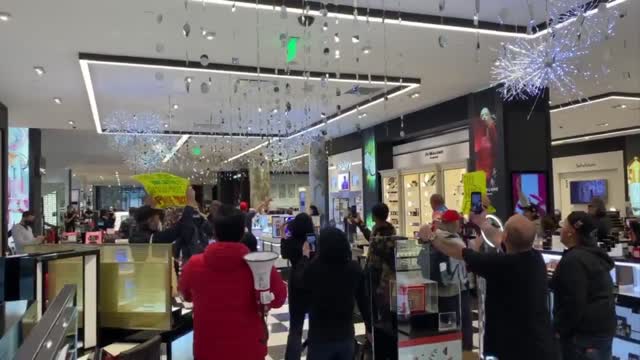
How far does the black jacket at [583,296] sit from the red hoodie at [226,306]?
5.23 feet

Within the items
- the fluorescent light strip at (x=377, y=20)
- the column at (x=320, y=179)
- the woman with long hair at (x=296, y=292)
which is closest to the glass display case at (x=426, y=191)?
the column at (x=320, y=179)

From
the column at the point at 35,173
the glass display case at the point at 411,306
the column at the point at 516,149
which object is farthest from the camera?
the column at the point at 35,173

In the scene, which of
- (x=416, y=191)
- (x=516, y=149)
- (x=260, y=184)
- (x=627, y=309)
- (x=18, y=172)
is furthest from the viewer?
(x=18, y=172)

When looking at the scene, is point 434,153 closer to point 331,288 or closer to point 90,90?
point 90,90

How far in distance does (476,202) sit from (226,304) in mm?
1794

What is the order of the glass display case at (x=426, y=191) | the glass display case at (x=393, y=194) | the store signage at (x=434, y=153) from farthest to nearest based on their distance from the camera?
the glass display case at (x=393, y=194)
the glass display case at (x=426, y=191)
the store signage at (x=434, y=153)

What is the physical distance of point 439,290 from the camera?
3004 millimetres

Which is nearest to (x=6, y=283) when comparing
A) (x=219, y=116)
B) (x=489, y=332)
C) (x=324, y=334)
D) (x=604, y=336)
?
(x=324, y=334)

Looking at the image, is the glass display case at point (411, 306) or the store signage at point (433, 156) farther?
the store signage at point (433, 156)

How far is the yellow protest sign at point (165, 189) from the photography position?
5.01 meters

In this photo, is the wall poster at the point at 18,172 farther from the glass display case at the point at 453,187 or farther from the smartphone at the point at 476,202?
the smartphone at the point at 476,202

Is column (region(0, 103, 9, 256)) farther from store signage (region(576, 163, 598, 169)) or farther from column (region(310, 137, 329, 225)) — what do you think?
store signage (region(576, 163, 598, 169))

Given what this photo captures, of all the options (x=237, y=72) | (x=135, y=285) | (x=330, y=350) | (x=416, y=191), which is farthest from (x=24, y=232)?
(x=416, y=191)

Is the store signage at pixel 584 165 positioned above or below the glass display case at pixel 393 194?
above
